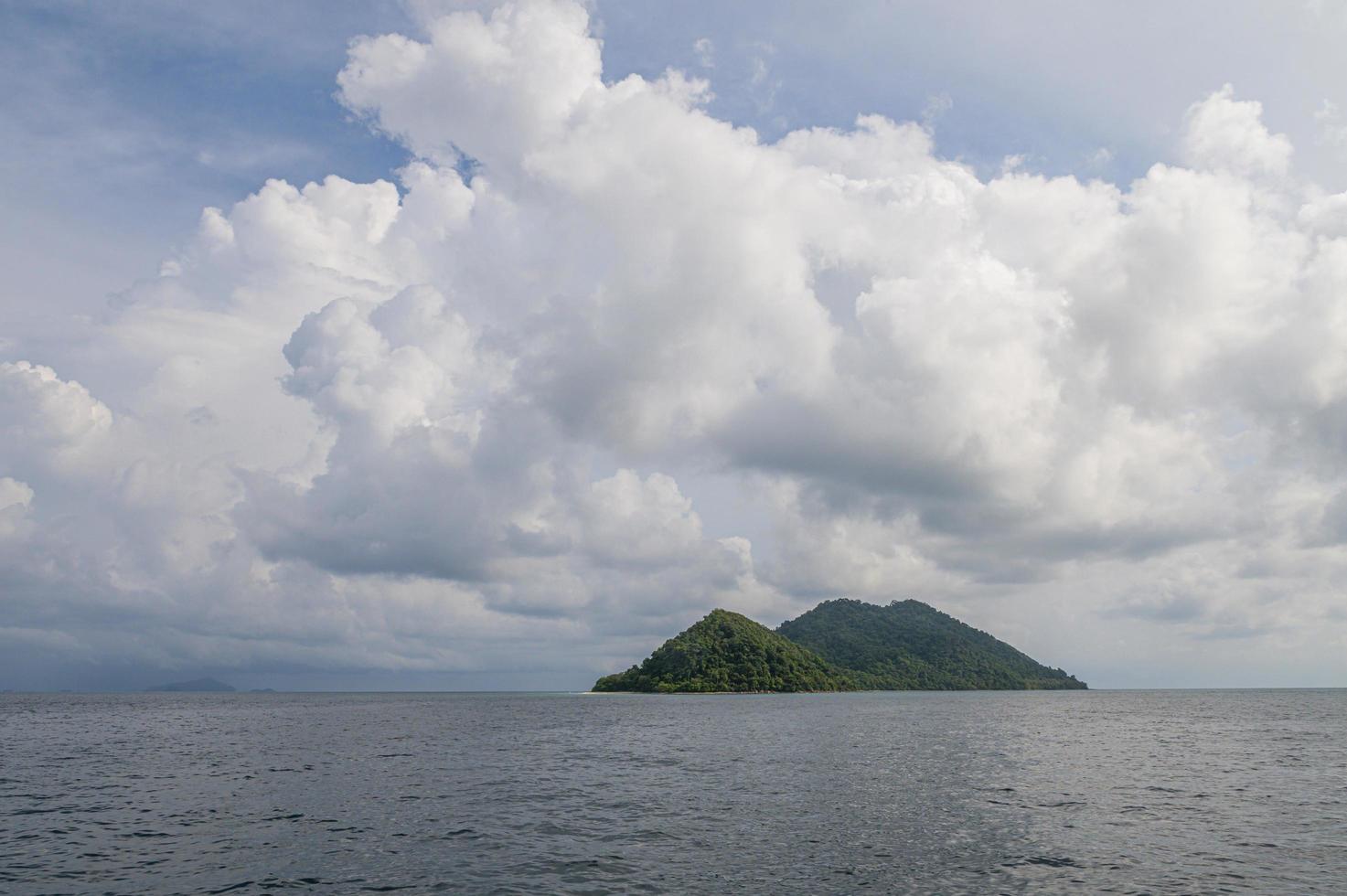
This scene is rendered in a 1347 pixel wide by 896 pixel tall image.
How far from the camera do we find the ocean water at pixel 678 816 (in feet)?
118

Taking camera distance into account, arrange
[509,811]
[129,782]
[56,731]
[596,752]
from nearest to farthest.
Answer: [509,811], [129,782], [596,752], [56,731]

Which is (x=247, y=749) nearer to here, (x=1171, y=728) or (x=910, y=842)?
(x=910, y=842)

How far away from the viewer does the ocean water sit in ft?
118

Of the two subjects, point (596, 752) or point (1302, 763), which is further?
point (596, 752)

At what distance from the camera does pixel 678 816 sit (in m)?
50.2

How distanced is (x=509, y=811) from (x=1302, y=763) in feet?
250

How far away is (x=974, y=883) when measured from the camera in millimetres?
34625

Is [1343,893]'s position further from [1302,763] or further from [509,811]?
[1302,763]

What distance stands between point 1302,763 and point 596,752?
70657mm

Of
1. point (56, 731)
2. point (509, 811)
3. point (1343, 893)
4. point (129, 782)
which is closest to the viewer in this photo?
point (1343, 893)

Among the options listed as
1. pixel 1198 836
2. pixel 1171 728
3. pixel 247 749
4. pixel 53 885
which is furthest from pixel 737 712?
pixel 53 885

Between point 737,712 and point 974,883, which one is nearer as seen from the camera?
point 974,883

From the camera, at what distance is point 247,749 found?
96.3 metres

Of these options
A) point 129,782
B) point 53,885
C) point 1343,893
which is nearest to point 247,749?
point 129,782
